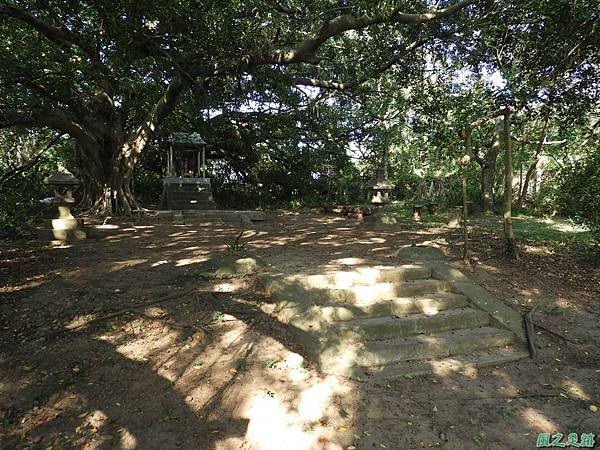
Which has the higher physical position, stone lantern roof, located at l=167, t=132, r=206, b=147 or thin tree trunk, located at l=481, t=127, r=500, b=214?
stone lantern roof, located at l=167, t=132, r=206, b=147

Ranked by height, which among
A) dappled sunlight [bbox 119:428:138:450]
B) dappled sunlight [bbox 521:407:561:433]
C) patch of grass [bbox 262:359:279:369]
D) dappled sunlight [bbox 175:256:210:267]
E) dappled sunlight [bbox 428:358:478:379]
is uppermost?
dappled sunlight [bbox 175:256:210:267]

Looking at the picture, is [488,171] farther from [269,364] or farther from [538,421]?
[269,364]

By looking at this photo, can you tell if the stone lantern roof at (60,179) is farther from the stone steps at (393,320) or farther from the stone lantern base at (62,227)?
the stone steps at (393,320)

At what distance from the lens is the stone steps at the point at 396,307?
4.25 meters

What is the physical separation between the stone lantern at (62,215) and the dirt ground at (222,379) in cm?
239

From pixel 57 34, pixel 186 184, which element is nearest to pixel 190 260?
pixel 57 34

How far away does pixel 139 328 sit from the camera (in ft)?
13.2

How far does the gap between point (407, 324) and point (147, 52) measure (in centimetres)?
792

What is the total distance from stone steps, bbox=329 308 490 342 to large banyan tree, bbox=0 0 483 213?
551cm

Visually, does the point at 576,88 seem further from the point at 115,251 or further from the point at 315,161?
the point at 315,161

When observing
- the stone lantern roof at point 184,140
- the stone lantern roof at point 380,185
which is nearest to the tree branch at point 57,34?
the stone lantern roof at point 184,140

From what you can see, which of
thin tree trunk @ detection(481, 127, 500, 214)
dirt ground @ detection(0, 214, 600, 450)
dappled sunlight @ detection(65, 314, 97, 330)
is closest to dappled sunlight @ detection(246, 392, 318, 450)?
dirt ground @ detection(0, 214, 600, 450)

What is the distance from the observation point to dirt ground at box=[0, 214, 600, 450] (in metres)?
2.79

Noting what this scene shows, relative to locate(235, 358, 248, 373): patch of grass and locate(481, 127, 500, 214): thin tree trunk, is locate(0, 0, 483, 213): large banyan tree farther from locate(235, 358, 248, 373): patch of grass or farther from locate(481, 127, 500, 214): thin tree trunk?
locate(481, 127, 500, 214): thin tree trunk
